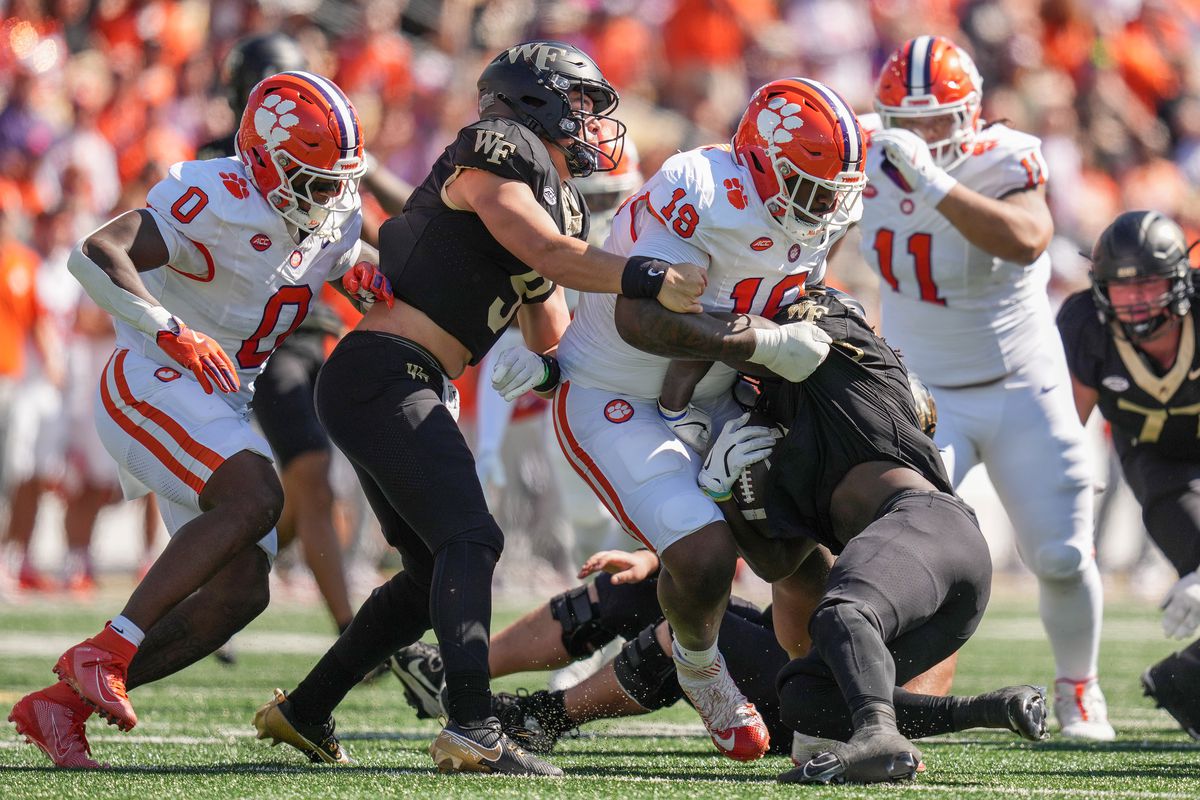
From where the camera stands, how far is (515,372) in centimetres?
402

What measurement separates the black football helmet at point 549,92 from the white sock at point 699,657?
1218 millimetres

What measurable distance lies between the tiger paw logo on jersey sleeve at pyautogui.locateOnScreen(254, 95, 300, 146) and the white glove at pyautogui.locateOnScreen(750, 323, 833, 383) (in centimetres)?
127

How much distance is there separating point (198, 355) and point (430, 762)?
110 cm

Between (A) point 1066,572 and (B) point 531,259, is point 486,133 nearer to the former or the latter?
(B) point 531,259

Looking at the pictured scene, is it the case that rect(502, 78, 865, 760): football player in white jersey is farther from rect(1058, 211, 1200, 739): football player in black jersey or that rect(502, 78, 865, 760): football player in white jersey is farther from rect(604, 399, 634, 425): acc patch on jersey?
rect(1058, 211, 1200, 739): football player in black jersey

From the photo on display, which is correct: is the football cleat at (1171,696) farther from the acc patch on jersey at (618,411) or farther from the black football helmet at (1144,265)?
the acc patch on jersey at (618,411)

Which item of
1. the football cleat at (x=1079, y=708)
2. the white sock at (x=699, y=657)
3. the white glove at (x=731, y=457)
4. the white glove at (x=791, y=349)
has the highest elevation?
the white glove at (x=791, y=349)

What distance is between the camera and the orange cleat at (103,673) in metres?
3.70

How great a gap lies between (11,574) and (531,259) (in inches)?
266

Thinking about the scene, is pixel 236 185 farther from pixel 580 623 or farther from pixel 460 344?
pixel 580 623

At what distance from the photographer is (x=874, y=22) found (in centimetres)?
1334

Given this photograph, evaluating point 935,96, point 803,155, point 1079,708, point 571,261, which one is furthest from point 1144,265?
point 571,261

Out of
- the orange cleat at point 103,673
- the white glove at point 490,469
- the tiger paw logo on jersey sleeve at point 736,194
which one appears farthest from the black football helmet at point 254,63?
the orange cleat at point 103,673

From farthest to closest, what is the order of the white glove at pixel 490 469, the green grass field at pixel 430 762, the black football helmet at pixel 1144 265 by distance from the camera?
the white glove at pixel 490 469
the black football helmet at pixel 1144 265
the green grass field at pixel 430 762
